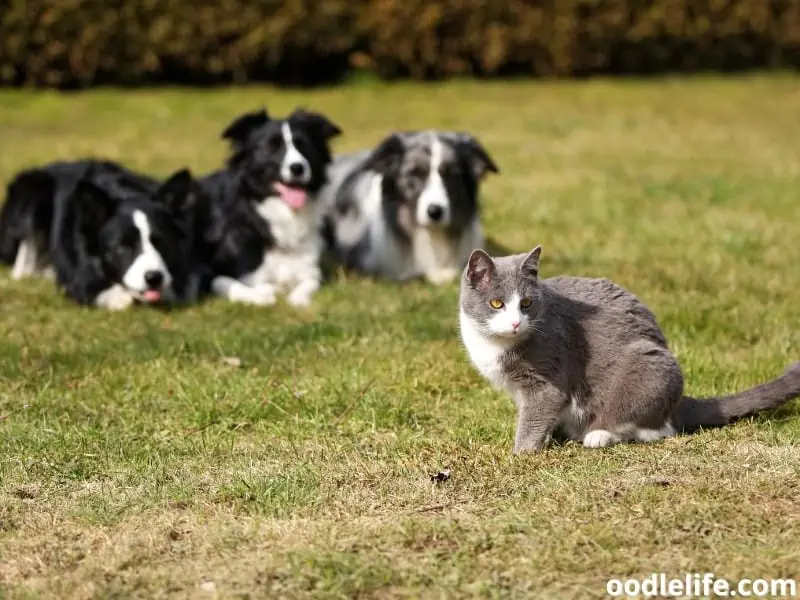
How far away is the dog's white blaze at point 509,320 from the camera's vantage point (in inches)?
185

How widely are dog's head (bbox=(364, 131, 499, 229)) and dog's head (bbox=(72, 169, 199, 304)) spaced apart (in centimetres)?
151

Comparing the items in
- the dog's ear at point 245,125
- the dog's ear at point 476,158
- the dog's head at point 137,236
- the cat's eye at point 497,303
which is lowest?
the dog's head at point 137,236

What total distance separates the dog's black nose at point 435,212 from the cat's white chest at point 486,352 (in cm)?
312

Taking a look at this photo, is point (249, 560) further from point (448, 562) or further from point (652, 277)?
point (652, 277)

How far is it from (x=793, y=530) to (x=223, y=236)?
16.6 feet

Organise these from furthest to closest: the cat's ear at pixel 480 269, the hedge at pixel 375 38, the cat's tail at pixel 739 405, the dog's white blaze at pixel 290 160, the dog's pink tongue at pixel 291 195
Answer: the hedge at pixel 375 38 < the dog's pink tongue at pixel 291 195 < the dog's white blaze at pixel 290 160 < the cat's tail at pixel 739 405 < the cat's ear at pixel 480 269

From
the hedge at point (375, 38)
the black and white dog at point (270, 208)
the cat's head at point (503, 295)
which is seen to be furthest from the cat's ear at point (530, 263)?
the hedge at point (375, 38)

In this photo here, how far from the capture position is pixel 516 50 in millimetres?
17375

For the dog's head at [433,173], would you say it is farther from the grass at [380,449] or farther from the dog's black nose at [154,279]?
the dog's black nose at [154,279]

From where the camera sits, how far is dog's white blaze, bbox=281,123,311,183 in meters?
7.84

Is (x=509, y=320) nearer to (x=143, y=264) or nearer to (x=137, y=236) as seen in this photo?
(x=143, y=264)

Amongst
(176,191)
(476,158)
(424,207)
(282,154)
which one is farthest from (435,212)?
(176,191)

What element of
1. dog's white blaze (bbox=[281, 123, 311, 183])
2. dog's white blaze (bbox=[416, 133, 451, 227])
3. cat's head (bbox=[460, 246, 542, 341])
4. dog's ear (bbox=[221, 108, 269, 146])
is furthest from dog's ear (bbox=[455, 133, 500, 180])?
cat's head (bbox=[460, 246, 542, 341])

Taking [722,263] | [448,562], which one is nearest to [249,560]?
[448,562]
